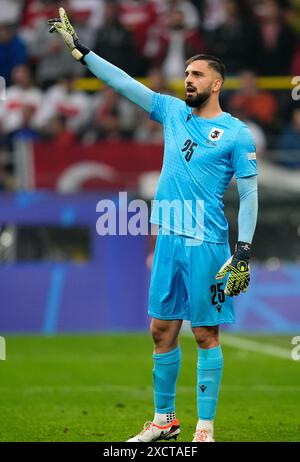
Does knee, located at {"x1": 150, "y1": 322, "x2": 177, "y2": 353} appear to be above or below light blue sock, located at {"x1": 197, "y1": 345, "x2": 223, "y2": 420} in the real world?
above

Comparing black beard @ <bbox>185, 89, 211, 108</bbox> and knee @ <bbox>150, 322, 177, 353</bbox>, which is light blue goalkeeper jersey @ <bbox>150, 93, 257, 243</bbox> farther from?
knee @ <bbox>150, 322, 177, 353</bbox>

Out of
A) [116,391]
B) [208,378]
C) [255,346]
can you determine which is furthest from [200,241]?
[255,346]

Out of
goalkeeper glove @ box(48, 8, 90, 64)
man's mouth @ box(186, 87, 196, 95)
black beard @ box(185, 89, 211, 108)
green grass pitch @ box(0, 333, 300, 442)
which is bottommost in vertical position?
green grass pitch @ box(0, 333, 300, 442)

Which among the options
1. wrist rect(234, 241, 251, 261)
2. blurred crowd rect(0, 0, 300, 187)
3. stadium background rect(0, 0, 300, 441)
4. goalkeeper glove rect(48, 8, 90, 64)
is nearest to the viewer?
wrist rect(234, 241, 251, 261)

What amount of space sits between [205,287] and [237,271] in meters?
0.28

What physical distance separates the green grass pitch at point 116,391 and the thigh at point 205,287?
0.88 metres

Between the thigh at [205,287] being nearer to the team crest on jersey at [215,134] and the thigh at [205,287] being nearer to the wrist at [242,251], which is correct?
the wrist at [242,251]

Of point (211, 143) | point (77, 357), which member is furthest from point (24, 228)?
point (211, 143)

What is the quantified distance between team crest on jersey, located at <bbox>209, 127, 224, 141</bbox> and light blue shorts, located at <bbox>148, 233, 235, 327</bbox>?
0.69 m

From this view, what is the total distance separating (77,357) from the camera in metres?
13.3

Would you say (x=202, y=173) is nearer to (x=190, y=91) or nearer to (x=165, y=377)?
(x=190, y=91)

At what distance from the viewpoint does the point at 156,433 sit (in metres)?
7.74

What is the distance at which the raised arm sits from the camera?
8031mm

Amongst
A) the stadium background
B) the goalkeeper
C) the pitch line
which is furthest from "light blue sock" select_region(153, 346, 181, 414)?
the pitch line
